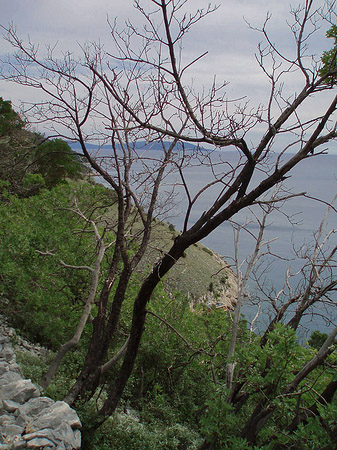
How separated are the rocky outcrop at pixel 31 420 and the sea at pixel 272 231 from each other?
2858 mm

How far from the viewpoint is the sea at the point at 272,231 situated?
231 inches

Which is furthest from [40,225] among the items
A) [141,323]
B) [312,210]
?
[312,210]

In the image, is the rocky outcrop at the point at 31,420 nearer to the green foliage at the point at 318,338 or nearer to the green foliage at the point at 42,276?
the green foliage at the point at 42,276

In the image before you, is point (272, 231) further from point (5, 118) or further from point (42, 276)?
point (5, 118)

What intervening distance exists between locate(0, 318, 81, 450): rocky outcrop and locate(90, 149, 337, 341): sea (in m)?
2.86

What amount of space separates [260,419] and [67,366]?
4.83 meters

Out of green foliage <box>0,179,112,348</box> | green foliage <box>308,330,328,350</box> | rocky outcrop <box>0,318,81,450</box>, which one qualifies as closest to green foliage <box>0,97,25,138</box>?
green foliage <box>0,179,112,348</box>

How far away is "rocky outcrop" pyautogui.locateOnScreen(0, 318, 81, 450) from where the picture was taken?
170 inches

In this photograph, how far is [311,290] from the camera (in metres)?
6.78

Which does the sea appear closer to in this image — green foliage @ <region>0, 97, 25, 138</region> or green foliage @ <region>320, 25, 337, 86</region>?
green foliage @ <region>320, 25, 337, 86</region>

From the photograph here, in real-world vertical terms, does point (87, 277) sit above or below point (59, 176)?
below

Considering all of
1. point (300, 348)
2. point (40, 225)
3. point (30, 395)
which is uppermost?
point (40, 225)

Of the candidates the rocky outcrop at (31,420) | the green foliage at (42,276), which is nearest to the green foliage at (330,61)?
the rocky outcrop at (31,420)

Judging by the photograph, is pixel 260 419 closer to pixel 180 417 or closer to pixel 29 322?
pixel 180 417
